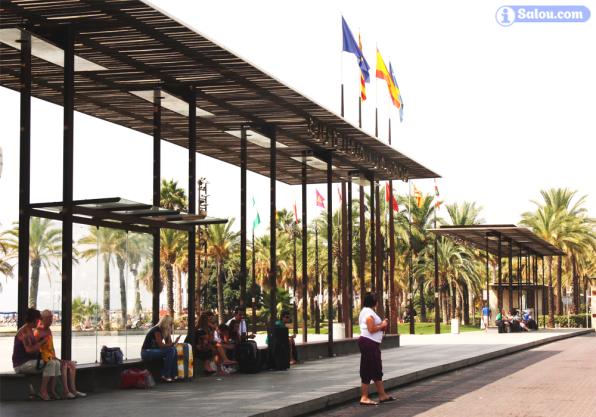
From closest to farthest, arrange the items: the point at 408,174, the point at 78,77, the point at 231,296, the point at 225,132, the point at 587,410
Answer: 1. the point at 587,410
2. the point at 78,77
3. the point at 225,132
4. the point at 408,174
5. the point at 231,296

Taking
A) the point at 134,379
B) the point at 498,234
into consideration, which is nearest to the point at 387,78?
the point at 498,234

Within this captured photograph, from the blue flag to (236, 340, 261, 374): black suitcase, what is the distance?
41.4ft

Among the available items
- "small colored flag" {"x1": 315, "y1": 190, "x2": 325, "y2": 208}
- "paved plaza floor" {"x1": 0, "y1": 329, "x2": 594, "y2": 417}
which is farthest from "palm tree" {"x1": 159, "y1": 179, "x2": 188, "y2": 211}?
"paved plaza floor" {"x1": 0, "y1": 329, "x2": 594, "y2": 417}

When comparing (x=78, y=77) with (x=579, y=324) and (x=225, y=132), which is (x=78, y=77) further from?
(x=579, y=324)

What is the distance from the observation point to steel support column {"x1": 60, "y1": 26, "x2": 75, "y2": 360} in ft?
52.5

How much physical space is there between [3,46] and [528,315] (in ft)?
166

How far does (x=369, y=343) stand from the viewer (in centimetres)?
1620

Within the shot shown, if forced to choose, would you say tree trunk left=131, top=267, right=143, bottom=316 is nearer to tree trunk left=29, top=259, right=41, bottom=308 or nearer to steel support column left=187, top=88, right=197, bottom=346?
steel support column left=187, top=88, right=197, bottom=346

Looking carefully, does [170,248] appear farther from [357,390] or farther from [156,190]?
[357,390]

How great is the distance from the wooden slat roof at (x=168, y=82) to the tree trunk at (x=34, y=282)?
3.36m

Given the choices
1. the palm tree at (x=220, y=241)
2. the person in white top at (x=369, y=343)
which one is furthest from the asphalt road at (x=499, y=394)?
the palm tree at (x=220, y=241)

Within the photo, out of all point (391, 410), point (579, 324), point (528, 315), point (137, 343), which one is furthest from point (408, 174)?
point (579, 324)

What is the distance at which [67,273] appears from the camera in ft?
52.6

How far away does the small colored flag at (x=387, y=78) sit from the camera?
3659 cm
